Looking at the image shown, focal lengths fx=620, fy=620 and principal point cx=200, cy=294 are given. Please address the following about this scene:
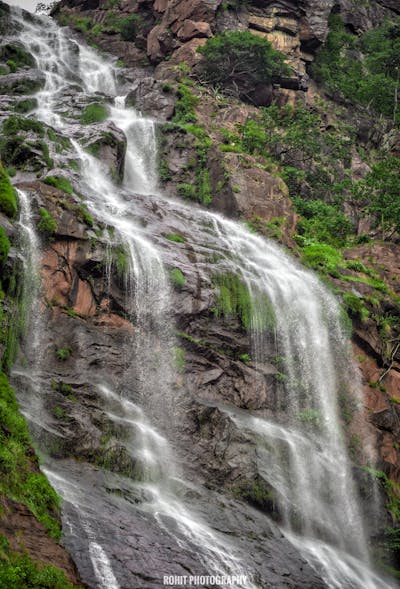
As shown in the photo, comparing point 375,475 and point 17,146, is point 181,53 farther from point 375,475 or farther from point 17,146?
point 375,475

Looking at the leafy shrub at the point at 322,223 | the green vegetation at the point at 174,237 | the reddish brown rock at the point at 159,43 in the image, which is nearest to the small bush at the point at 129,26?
the reddish brown rock at the point at 159,43

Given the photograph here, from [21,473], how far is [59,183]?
46.2 ft

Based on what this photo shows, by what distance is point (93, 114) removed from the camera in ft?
110

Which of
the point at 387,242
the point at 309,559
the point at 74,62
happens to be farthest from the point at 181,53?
the point at 309,559

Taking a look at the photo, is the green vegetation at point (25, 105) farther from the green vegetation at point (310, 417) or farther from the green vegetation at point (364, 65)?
the green vegetation at point (364, 65)

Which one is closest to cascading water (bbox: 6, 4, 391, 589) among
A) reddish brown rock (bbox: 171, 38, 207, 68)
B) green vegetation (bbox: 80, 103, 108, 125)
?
green vegetation (bbox: 80, 103, 108, 125)

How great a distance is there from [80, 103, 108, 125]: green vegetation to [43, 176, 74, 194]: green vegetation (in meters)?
10.8

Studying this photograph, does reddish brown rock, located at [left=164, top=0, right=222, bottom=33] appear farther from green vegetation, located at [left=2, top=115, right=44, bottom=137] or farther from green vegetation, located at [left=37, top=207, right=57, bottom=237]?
green vegetation, located at [left=37, top=207, right=57, bottom=237]

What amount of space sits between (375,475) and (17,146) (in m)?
17.5

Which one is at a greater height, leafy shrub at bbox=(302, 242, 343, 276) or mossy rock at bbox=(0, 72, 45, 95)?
mossy rock at bbox=(0, 72, 45, 95)

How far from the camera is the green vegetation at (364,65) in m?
46.3

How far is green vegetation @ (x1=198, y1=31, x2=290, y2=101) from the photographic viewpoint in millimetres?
41062

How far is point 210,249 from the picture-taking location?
24078mm

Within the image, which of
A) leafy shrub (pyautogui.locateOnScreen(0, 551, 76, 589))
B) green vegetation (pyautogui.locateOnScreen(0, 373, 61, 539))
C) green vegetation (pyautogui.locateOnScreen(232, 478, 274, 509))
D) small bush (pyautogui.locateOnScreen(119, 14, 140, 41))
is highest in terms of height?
small bush (pyautogui.locateOnScreen(119, 14, 140, 41))
